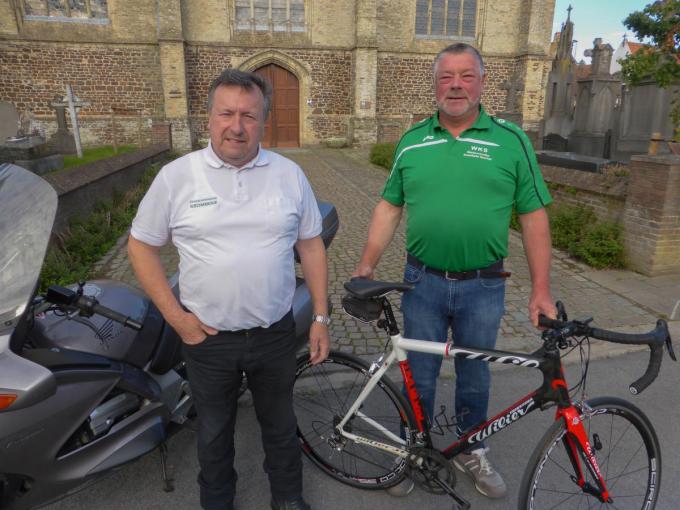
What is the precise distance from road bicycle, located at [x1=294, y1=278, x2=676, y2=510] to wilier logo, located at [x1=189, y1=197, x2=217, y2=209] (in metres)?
0.71

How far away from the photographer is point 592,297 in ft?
16.5

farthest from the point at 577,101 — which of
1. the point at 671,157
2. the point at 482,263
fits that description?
the point at 482,263

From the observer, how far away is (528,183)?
213 centimetres

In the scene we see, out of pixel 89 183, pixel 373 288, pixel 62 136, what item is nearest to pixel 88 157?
pixel 62 136

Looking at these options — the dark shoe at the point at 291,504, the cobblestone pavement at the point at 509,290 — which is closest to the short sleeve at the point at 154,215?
the dark shoe at the point at 291,504

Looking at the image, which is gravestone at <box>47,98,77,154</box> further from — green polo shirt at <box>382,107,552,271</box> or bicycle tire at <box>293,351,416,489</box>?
green polo shirt at <box>382,107,552,271</box>

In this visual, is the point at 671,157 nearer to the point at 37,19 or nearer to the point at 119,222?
the point at 119,222

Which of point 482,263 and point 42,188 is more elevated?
point 42,188

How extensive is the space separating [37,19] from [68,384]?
67.9 ft

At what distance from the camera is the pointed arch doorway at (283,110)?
19812 millimetres

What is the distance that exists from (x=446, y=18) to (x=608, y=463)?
69.8 ft

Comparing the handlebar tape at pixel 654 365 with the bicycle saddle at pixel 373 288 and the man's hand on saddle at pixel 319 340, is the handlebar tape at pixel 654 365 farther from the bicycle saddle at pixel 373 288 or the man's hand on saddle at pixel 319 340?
the man's hand on saddle at pixel 319 340

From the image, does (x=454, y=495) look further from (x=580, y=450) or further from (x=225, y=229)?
(x=225, y=229)

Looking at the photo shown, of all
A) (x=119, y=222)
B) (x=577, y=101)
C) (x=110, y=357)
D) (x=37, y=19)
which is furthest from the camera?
(x=37, y=19)
